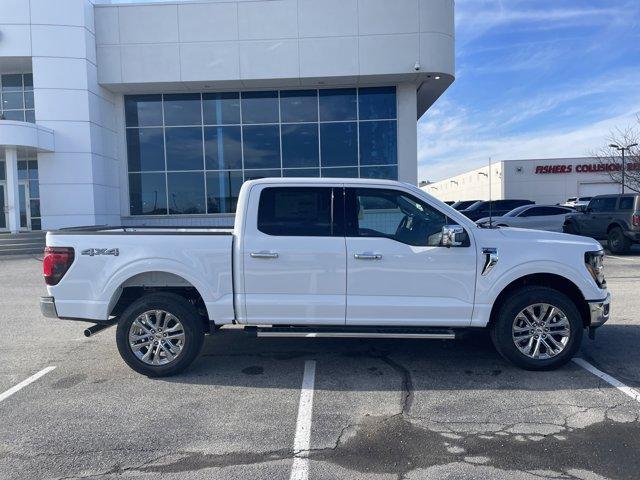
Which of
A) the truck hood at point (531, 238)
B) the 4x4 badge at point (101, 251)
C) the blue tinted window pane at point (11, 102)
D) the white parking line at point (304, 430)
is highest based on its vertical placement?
the blue tinted window pane at point (11, 102)

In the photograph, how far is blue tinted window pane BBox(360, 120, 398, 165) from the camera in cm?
2225

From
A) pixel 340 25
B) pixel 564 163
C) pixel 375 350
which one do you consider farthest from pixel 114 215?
pixel 564 163

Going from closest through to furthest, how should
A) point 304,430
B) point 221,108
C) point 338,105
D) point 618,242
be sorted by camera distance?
1. point 304,430
2. point 618,242
3. point 338,105
4. point 221,108

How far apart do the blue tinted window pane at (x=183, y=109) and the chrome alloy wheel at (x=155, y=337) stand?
62.4 feet

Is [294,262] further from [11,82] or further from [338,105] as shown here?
[11,82]

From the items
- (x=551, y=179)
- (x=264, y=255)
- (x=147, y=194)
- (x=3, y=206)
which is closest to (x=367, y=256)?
(x=264, y=255)

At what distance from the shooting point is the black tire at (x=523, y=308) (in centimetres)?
505

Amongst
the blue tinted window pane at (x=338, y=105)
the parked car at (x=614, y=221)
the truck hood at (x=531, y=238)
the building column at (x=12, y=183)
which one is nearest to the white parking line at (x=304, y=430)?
the truck hood at (x=531, y=238)

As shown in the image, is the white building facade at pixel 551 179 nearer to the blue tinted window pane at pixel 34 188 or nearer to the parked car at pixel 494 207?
the parked car at pixel 494 207

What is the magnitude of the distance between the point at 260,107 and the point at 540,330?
19432 millimetres

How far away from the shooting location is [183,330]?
514 centimetres

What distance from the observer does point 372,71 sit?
20.4 meters

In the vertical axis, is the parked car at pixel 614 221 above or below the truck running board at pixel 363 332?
above

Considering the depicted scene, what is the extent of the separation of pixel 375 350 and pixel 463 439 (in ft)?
7.38
